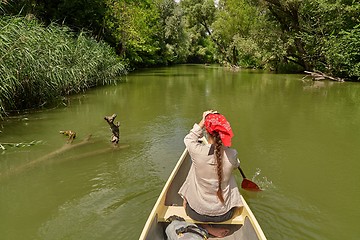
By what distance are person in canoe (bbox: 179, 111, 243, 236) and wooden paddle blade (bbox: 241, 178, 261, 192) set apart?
1.64 meters

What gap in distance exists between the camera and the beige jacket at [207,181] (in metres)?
3.13

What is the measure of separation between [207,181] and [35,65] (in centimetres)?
747

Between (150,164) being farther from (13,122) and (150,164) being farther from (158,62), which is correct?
(158,62)

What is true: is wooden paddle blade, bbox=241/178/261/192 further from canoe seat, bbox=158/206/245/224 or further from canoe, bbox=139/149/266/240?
canoe seat, bbox=158/206/245/224

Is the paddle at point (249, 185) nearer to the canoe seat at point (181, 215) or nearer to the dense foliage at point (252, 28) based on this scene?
the canoe seat at point (181, 215)

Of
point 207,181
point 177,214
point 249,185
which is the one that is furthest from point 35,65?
point 207,181

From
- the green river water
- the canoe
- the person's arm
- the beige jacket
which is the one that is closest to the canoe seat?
the canoe

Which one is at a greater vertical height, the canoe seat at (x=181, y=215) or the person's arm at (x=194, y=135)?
the person's arm at (x=194, y=135)

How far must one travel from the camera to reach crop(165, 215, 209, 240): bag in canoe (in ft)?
9.82

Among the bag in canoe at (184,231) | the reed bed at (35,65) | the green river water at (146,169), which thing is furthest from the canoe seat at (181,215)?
the reed bed at (35,65)

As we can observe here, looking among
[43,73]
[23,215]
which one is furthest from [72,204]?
[43,73]

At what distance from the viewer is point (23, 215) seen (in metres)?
4.39

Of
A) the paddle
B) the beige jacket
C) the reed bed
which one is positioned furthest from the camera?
the reed bed

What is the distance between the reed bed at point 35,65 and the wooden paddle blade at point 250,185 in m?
5.32
